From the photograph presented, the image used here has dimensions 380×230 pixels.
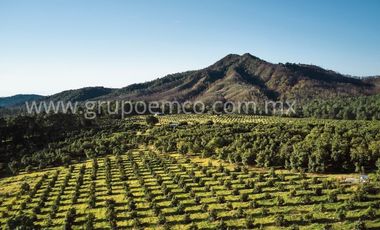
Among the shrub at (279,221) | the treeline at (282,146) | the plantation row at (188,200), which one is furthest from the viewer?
the treeline at (282,146)

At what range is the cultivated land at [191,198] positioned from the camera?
50.4 m

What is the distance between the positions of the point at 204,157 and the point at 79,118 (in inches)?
3708

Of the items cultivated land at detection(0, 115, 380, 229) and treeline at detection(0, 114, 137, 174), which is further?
treeline at detection(0, 114, 137, 174)

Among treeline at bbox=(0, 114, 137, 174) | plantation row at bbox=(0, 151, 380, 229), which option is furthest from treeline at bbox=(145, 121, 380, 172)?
treeline at bbox=(0, 114, 137, 174)

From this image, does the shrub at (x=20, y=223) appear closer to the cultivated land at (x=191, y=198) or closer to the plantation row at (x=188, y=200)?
the plantation row at (x=188, y=200)

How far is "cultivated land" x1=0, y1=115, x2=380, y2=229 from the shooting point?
1986 inches

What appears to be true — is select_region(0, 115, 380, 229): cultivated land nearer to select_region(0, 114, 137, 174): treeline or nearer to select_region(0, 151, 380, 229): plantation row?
select_region(0, 151, 380, 229): plantation row

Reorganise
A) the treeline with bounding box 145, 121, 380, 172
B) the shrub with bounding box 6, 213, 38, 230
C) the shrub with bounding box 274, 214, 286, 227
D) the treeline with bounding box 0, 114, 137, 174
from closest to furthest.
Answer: the shrub with bounding box 274, 214, 286, 227
the shrub with bounding box 6, 213, 38, 230
the treeline with bounding box 145, 121, 380, 172
the treeline with bounding box 0, 114, 137, 174

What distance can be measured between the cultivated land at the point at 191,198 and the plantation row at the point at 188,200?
5.2 inches

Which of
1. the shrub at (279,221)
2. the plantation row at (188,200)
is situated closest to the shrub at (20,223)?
the plantation row at (188,200)

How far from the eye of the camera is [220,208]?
5666cm

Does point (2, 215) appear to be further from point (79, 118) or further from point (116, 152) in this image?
point (79, 118)

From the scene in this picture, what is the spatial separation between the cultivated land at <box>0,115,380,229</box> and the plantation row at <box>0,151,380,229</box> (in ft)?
0.43

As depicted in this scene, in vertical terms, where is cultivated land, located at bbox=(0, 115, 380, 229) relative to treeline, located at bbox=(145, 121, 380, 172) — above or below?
below
